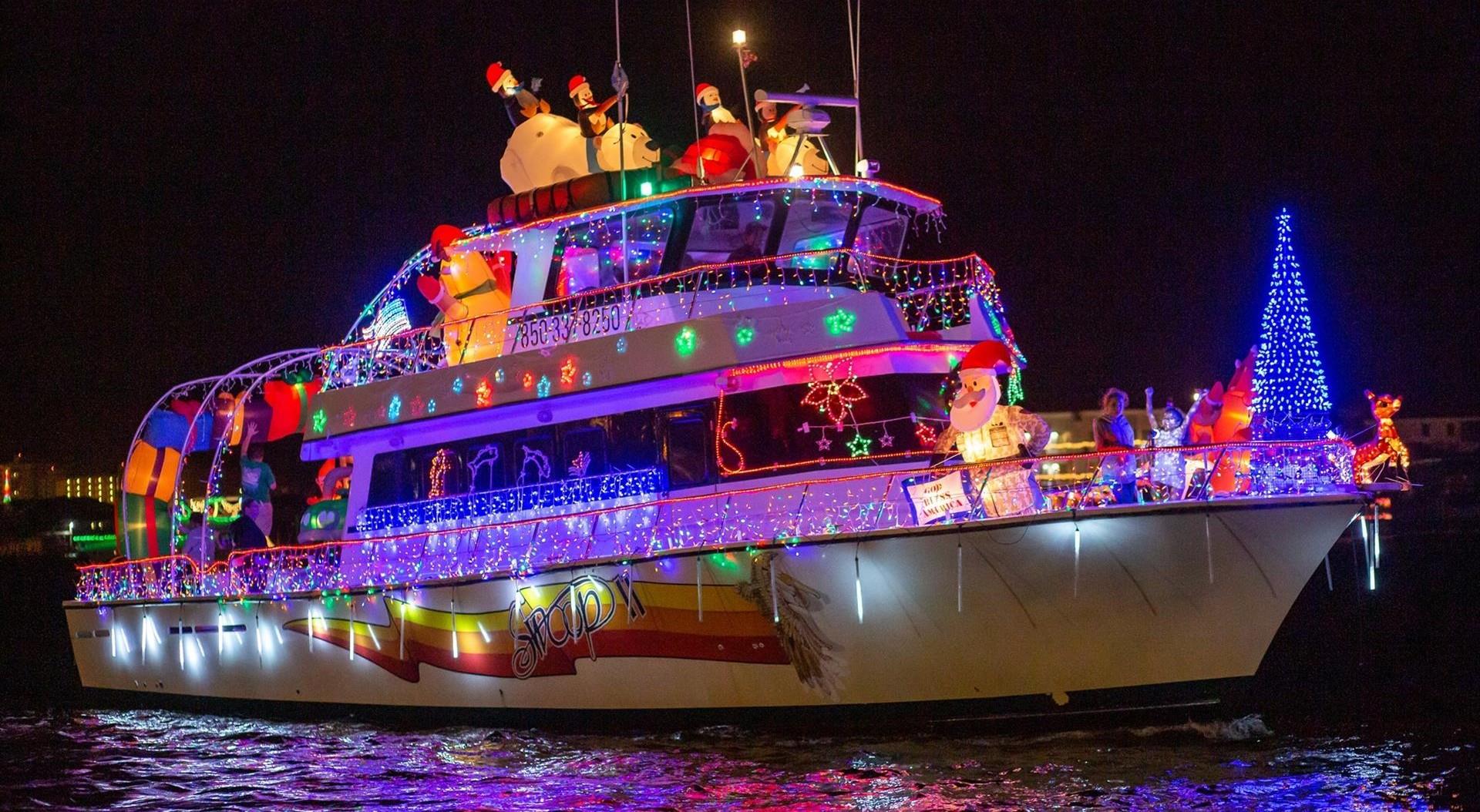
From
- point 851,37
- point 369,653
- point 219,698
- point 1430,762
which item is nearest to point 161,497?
point 219,698

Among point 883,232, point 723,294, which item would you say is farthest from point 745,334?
point 883,232

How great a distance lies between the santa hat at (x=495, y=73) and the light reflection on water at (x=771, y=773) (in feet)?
24.5

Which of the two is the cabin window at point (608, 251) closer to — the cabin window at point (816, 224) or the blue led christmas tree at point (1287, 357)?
the cabin window at point (816, 224)

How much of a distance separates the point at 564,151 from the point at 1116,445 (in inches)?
289

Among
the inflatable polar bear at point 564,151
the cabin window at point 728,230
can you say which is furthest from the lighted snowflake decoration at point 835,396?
the inflatable polar bear at point 564,151

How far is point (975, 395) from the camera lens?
464 inches

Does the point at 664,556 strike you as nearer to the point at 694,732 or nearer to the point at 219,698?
the point at 694,732

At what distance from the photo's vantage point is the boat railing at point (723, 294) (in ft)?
44.4

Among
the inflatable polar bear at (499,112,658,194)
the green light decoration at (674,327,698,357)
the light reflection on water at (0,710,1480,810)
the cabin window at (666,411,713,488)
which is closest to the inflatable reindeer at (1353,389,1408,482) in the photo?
the light reflection on water at (0,710,1480,810)

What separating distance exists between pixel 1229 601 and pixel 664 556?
14.9 ft

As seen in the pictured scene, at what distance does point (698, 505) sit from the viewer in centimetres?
1288

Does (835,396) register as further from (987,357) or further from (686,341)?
(987,357)

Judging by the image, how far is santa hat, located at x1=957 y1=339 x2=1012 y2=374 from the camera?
11.7m

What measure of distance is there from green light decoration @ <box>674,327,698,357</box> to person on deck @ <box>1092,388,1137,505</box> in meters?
3.52
